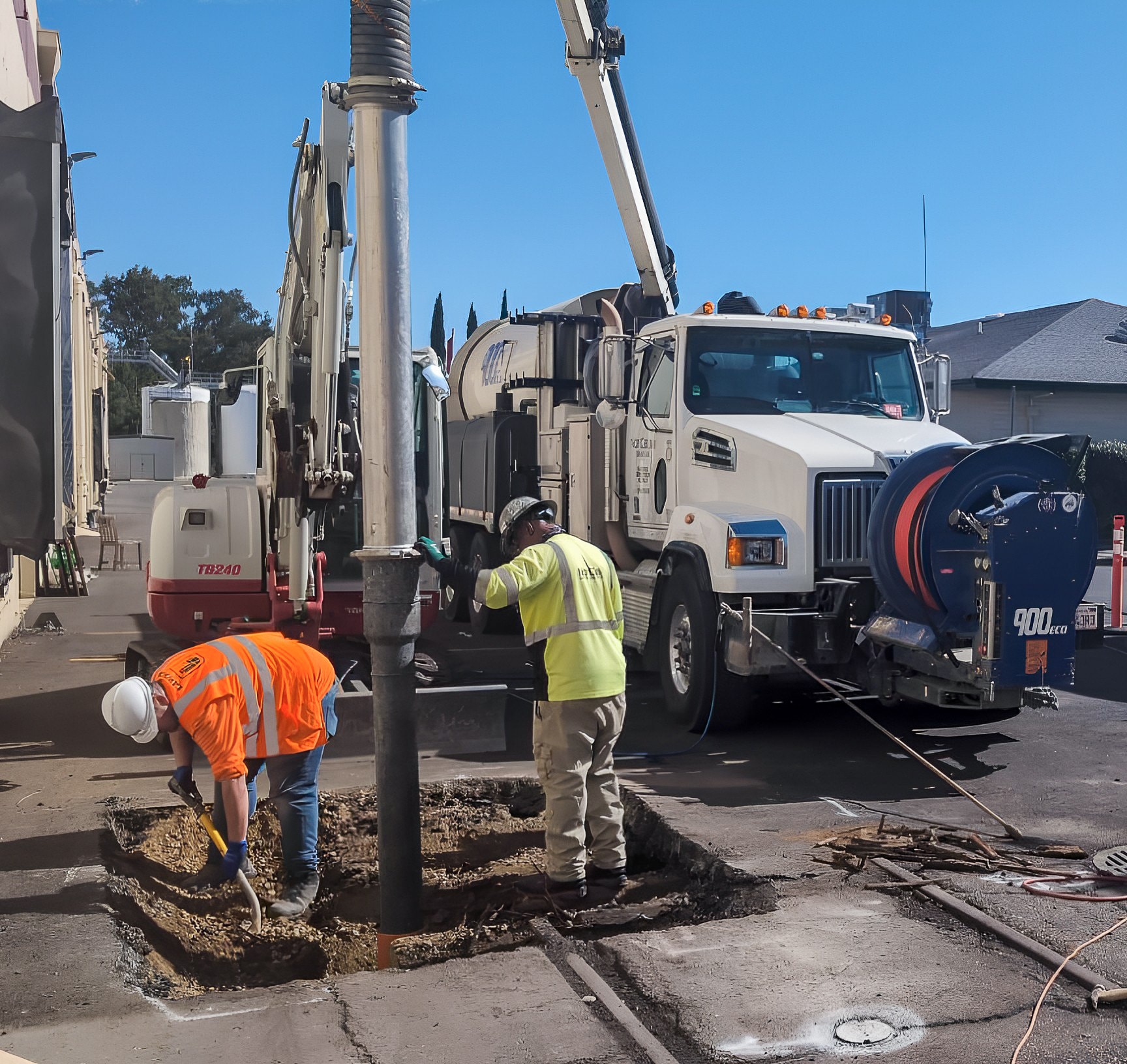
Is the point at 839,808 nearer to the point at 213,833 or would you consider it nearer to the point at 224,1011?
the point at 213,833

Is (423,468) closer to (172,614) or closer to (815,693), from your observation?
(172,614)

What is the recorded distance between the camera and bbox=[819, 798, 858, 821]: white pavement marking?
639 cm

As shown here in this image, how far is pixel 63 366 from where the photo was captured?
4.54 m

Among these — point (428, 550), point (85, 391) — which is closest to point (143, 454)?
point (85, 391)

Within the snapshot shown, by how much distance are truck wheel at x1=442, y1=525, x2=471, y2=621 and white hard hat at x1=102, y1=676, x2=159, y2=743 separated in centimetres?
904

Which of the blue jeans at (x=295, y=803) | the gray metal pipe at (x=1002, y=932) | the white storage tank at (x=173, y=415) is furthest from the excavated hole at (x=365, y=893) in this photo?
A: the white storage tank at (x=173, y=415)

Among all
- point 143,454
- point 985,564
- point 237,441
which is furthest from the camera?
point 143,454

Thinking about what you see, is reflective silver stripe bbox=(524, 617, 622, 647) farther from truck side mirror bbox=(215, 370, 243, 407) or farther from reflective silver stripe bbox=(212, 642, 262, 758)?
truck side mirror bbox=(215, 370, 243, 407)

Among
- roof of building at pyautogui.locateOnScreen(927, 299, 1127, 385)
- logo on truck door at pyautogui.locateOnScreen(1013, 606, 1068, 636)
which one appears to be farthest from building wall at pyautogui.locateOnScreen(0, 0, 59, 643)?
roof of building at pyautogui.locateOnScreen(927, 299, 1127, 385)

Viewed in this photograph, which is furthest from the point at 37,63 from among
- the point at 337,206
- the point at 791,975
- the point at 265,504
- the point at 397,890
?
the point at 791,975

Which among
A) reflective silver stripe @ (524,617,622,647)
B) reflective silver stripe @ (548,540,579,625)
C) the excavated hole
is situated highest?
reflective silver stripe @ (548,540,579,625)

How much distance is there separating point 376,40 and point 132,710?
2877 mm

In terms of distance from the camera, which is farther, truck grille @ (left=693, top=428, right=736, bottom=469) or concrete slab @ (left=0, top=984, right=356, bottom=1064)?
truck grille @ (left=693, top=428, right=736, bottom=469)

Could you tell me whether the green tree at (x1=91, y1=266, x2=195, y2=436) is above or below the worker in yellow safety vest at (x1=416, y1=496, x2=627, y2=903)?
above
